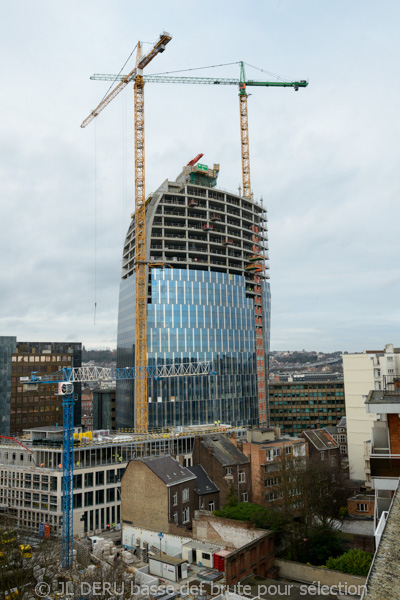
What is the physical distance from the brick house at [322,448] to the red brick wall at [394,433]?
225ft

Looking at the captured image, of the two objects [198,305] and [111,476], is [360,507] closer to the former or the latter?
[111,476]

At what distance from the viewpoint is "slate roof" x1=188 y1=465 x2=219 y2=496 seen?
6359 cm

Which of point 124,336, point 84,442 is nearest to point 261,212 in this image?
point 124,336

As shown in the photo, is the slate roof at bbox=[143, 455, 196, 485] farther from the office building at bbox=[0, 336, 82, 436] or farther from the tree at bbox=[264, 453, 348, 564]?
the office building at bbox=[0, 336, 82, 436]

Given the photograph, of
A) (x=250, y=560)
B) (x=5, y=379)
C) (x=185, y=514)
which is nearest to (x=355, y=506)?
(x=185, y=514)

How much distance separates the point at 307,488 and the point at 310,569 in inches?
460

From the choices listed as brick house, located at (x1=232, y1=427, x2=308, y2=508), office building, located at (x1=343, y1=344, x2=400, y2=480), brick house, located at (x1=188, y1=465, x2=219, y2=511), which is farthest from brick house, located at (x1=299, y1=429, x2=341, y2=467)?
brick house, located at (x1=188, y1=465, x2=219, y2=511)

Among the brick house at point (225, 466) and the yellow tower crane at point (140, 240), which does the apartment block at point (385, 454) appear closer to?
the brick house at point (225, 466)

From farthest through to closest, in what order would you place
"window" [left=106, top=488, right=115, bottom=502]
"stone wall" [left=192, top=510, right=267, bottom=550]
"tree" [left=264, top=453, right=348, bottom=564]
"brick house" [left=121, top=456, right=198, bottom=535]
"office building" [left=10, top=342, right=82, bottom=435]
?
A: 1. "office building" [left=10, top=342, right=82, bottom=435]
2. "window" [left=106, top=488, right=115, bottom=502]
3. "brick house" [left=121, top=456, right=198, bottom=535]
4. "tree" [left=264, top=453, right=348, bottom=564]
5. "stone wall" [left=192, top=510, right=267, bottom=550]

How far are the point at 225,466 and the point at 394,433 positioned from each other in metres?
46.1

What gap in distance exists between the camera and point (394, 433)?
23688mm

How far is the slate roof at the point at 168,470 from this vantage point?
58.4 m

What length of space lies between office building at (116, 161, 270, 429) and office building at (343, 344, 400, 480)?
1463 inches

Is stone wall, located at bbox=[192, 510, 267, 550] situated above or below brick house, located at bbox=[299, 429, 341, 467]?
below
